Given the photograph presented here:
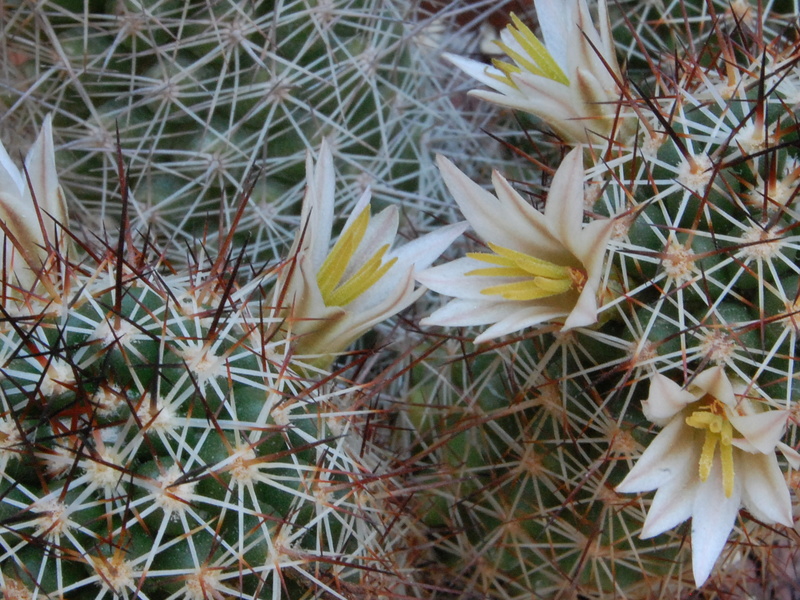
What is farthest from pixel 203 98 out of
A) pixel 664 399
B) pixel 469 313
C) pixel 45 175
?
pixel 664 399

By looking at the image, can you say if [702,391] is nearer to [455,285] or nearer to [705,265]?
[705,265]

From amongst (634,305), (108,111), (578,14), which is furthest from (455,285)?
(108,111)

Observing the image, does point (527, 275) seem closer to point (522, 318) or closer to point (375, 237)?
point (522, 318)

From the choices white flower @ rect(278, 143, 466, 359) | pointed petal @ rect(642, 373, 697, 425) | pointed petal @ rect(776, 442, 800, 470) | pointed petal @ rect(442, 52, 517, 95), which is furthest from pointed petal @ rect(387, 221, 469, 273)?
pointed petal @ rect(776, 442, 800, 470)

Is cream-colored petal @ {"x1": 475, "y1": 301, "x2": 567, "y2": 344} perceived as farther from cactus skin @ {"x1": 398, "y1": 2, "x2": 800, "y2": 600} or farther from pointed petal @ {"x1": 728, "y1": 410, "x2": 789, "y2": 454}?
pointed petal @ {"x1": 728, "y1": 410, "x2": 789, "y2": 454}

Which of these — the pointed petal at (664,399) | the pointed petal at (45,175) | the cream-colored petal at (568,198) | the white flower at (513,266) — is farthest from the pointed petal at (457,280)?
the pointed petal at (45,175)

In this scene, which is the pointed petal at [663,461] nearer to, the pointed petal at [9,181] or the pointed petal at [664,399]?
the pointed petal at [664,399]

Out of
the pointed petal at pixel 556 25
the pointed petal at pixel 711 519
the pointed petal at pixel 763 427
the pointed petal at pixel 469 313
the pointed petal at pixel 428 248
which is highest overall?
the pointed petal at pixel 556 25
